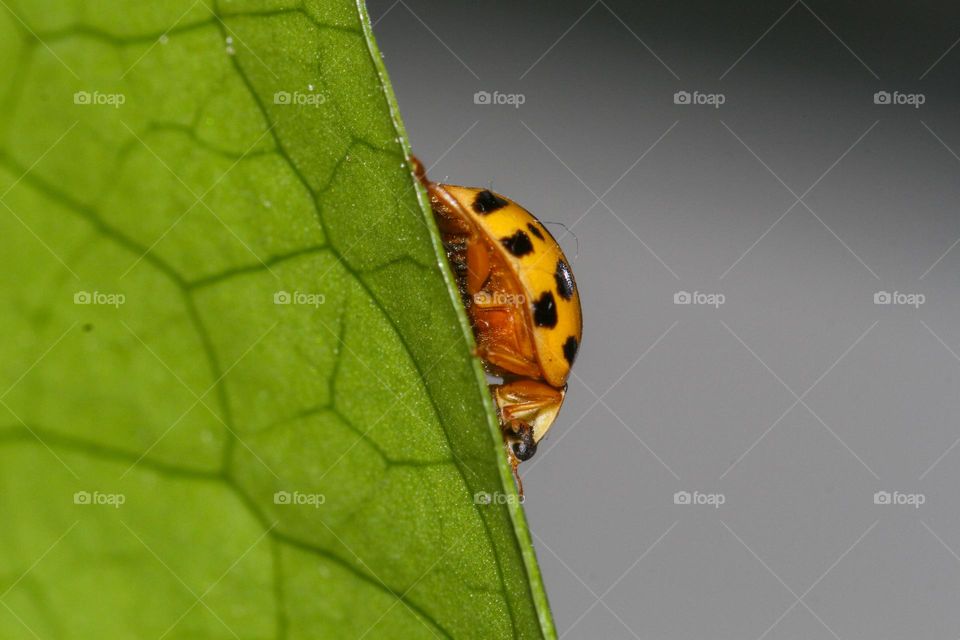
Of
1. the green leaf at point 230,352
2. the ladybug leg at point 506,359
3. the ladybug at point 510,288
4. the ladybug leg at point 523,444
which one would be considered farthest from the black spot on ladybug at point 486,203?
the green leaf at point 230,352

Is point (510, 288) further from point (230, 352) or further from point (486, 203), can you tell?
point (230, 352)

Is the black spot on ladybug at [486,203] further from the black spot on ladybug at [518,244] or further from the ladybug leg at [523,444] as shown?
the ladybug leg at [523,444]

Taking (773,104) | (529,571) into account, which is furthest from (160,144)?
(773,104)

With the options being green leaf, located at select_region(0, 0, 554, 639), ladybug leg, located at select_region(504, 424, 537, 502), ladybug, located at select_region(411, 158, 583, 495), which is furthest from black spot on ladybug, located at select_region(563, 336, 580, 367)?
green leaf, located at select_region(0, 0, 554, 639)

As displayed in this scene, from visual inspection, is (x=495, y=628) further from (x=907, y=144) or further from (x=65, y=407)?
(x=907, y=144)

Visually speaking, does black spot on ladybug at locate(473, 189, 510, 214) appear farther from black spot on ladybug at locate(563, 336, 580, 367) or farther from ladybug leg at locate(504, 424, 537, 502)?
ladybug leg at locate(504, 424, 537, 502)

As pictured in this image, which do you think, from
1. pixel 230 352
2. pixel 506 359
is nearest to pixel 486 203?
pixel 506 359
